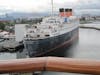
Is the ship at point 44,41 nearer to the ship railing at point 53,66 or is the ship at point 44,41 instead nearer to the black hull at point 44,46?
the black hull at point 44,46

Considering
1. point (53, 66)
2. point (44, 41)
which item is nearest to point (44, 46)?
point (44, 41)

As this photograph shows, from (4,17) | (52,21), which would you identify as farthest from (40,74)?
(4,17)

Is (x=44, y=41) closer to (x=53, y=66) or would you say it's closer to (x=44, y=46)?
(x=44, y=46)

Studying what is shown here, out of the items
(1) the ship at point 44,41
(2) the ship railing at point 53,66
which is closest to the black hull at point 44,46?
(1) the ship at point 44,41

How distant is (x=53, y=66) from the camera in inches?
33.2

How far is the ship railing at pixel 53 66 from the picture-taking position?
82 cm

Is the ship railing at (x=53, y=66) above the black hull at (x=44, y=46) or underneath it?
above

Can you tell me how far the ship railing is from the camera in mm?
816

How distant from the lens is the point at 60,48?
19234 millimetres

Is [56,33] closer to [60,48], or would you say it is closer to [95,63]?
[60,48]

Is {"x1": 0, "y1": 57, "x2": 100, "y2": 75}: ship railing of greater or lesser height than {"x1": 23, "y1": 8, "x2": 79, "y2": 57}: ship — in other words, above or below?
above

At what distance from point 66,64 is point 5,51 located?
25.1 meters

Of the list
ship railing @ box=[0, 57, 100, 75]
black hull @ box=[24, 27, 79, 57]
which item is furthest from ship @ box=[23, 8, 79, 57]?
ship railing @ box=[0, 57, 100, 75]

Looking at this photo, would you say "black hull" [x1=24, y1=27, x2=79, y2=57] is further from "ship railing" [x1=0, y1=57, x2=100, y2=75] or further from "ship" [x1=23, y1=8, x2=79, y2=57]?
"ship railing" [x1=0, y1=57, x2=100, y2=75]
